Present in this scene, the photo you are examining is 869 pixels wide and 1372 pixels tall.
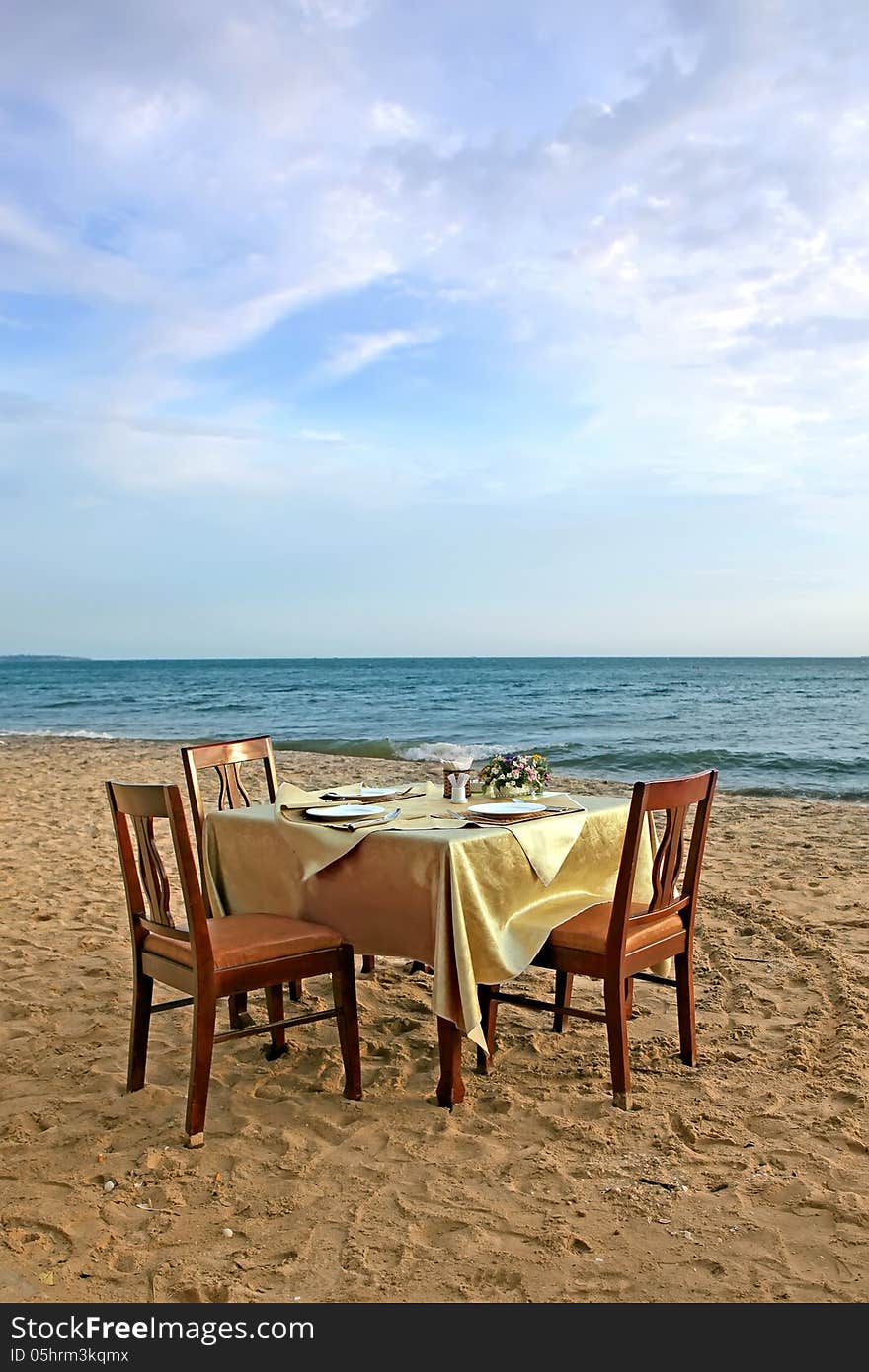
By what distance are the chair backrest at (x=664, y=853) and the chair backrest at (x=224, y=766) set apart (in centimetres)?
160

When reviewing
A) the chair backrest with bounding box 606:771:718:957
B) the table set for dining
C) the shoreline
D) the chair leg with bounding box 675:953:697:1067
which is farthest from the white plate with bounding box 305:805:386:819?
the shoreline

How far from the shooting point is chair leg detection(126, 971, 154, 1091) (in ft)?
9.75

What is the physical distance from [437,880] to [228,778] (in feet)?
5.20

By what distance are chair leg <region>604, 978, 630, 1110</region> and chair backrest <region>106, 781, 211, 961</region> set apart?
4.08ft

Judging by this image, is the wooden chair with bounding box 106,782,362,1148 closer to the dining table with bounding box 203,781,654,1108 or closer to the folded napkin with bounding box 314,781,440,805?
the dining table with bounding box 203,781,654,1108

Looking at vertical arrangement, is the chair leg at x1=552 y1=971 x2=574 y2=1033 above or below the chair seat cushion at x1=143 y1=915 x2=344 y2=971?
below

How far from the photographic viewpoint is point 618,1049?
2.84m

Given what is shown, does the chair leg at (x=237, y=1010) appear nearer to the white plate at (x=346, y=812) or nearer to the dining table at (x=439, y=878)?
the dining table at (x=439, y=878)

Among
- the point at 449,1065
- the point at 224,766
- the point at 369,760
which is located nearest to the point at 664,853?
the point at 449,1065

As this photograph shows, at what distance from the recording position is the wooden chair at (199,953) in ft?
8.65

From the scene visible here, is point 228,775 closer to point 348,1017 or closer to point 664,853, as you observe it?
point 348,1017
